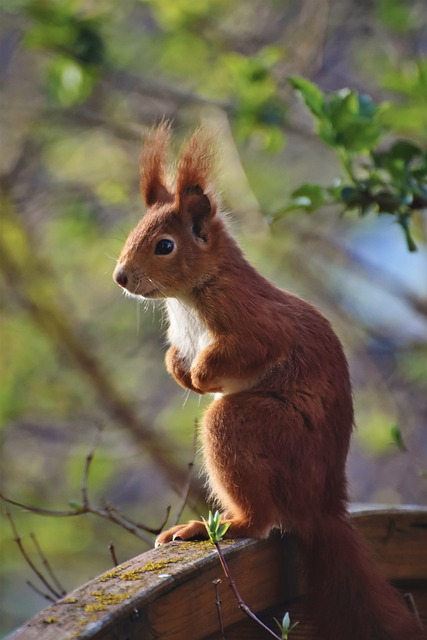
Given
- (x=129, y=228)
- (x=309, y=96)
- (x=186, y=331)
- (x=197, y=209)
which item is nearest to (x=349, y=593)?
(x=186, y=331)

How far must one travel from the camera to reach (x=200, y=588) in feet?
3.64

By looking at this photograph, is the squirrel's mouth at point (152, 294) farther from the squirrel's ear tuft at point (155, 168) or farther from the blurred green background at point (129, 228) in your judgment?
the blurred green background at point (129, 228)

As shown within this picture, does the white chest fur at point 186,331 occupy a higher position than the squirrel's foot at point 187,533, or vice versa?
the white chest fur at point 186,331

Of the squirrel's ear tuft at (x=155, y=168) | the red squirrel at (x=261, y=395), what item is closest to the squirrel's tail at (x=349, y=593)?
A: the red squirrel at (x=261, y=395)

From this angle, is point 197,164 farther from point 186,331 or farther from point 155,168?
point 186,331

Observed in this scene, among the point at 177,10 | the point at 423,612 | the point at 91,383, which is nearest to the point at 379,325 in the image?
the point at 91,383

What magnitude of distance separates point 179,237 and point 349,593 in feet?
1.92

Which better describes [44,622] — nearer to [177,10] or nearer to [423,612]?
[423,612]

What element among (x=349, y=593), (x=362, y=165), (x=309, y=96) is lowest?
(x=349, y=593)

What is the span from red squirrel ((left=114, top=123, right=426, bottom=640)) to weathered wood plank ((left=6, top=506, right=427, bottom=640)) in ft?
0.15

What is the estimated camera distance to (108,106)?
302 centimetres

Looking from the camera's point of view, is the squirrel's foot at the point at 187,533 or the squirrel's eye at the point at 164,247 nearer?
the squirrel's foot at the point at 187,533

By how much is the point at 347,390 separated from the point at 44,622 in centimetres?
63

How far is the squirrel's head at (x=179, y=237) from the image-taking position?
1411 mm
